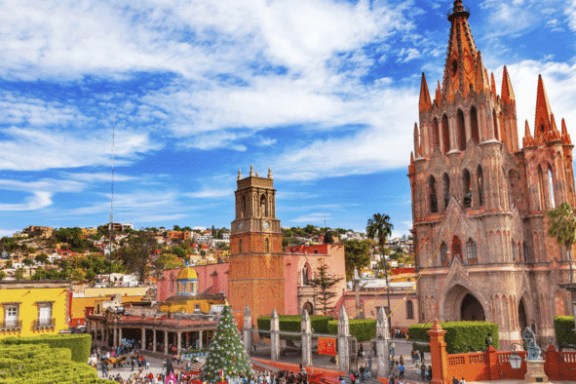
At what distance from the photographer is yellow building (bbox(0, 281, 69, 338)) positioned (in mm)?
35156

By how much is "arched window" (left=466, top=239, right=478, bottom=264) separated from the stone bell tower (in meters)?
21.1

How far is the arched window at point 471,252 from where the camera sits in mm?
41781

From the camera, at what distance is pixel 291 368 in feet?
122

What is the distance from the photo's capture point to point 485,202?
41.2m

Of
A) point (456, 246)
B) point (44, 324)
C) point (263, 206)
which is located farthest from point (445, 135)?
point (44, 324)

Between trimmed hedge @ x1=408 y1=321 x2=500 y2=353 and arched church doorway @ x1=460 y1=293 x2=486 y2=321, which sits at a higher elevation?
arched church doorway @ x1=460 y1=293 x2=486 y2=321

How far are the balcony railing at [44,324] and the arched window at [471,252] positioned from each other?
99.9 ft

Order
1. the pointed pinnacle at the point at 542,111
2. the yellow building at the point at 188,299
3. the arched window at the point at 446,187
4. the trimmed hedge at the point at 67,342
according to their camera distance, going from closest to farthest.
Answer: the trimmed hedge at the point at 67,342
the pointed pinnacle at the point at 542,111
the arched window at the point at 446,187
the yellow building at the point at 188,299

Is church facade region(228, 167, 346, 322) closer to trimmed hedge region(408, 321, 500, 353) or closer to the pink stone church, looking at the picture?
the pink stone church

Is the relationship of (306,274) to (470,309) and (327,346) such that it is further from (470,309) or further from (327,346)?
(327,346)

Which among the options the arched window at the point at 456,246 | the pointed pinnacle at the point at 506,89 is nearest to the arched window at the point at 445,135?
the pointed pinnacle at the point at 506,89

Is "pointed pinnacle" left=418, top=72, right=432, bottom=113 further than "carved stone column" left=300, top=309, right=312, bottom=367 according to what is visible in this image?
Yes

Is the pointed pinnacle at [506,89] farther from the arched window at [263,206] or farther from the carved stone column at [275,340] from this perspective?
the carved stone column at [275,340]

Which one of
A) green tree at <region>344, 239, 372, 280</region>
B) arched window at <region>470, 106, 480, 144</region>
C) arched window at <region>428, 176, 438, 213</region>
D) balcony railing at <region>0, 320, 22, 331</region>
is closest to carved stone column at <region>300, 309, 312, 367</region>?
arched window at <region>428, 176, 438, 213</region>
